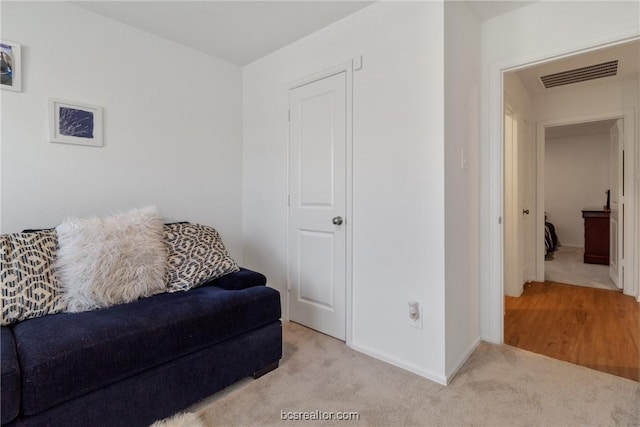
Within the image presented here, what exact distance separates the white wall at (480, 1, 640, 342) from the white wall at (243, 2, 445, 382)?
718 millimetres

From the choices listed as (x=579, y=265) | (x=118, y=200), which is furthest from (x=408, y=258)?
(x=579, y=265)

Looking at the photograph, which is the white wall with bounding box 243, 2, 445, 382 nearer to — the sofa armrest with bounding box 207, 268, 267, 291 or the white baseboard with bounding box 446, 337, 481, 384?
the white baseboard with bounding box 446, 337, 481, 384

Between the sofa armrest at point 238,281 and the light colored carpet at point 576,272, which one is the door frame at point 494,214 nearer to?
the sofa armrest at point 238,281

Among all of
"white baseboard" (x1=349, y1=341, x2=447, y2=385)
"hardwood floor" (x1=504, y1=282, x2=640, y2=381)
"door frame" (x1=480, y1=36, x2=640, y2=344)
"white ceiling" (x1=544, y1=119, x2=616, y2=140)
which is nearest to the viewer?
"white baseboard" (x1=349, y1=341, x2=447, y2=385)

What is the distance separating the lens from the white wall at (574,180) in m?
6.20

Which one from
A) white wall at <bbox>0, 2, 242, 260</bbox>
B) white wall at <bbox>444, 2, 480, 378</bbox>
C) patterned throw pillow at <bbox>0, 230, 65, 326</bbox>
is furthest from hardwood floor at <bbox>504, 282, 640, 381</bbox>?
patterned throw pillow at <bbox>0, 230, 65, 326</bbox>

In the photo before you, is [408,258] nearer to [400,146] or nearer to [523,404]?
[400,146]

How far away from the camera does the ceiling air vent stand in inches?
119

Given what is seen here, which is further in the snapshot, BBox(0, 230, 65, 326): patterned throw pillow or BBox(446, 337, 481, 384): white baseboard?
BBox(446, 337, 481, 384): white baseboard

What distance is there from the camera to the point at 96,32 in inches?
90.4

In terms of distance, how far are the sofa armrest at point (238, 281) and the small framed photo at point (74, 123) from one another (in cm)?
132

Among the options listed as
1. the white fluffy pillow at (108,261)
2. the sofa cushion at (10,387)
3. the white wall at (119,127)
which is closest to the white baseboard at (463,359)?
the white fluffy pillow at (108,261)

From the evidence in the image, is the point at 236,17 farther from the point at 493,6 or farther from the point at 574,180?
the point at 574,180

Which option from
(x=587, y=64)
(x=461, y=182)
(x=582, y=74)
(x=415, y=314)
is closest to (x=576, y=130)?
(x=582, y=74)
